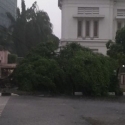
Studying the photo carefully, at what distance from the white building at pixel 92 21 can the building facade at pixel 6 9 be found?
19.9 metres

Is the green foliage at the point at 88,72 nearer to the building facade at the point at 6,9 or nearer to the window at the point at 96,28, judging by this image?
the window at the point at 96,28

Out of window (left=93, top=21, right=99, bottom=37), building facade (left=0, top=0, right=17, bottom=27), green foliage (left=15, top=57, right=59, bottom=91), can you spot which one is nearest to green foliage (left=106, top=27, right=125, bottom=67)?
green foliage (left=15, top=57, right=59, bottom=91)

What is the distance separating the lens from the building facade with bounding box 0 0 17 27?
2963 inches

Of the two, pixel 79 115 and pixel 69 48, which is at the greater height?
pixel 69 48

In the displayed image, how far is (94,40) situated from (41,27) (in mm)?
16107

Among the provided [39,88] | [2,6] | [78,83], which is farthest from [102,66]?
[2,6]

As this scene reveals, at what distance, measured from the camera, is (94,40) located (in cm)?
5559

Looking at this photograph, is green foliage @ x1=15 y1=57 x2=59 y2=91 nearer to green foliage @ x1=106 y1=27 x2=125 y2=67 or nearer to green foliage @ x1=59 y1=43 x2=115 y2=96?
green foliage @ x1=59 y1=43 x2=115 y2=96

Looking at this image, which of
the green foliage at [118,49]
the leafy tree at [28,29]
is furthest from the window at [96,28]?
the leafy tree at [28,29]

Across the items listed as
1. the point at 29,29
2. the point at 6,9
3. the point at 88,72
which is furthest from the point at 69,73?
the point at 6,9

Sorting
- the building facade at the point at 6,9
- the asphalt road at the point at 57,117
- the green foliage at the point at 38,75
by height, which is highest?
the building facade at the point at 6,9

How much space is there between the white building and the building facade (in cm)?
1992

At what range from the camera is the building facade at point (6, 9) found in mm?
75250

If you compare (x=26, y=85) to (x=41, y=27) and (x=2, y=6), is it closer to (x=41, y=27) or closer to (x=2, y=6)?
(x=41, y=27)
